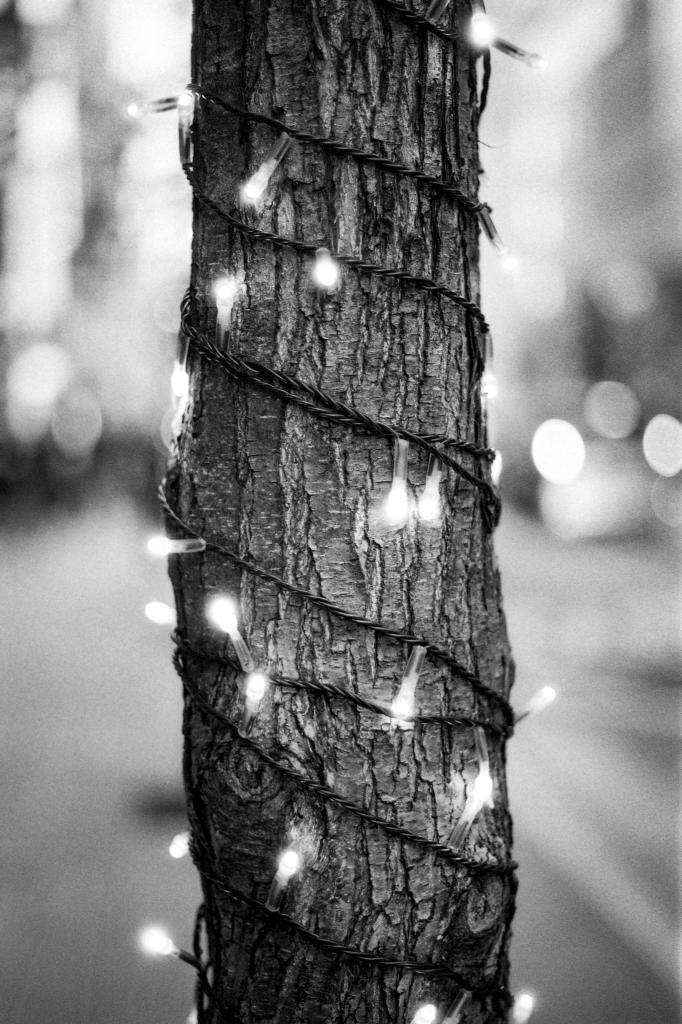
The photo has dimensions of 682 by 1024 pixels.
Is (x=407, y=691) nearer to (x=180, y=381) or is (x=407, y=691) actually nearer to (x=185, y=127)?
(x=180, y=381)

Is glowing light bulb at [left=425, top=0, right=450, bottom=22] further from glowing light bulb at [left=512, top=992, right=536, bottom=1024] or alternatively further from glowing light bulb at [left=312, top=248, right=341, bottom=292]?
glowing light bulb at [left=512, top=992, right=536, bottom=1024]

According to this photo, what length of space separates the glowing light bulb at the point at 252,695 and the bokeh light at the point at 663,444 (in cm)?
2257

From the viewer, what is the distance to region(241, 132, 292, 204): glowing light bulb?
1.58m

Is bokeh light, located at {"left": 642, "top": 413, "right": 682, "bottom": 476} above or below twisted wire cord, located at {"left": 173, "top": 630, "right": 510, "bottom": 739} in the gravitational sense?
above

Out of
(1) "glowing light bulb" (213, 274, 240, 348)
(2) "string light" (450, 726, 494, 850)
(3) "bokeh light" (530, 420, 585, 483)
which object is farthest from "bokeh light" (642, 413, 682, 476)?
(1) "glowing light bulb" (213, 274, 240, 348)

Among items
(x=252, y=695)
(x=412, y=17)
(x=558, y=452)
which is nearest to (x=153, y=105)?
(x=412, y=17)

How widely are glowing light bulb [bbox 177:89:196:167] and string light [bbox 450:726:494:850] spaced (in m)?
1.18

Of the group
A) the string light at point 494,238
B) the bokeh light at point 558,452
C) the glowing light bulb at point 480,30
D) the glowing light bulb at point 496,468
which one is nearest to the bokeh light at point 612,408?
the bokeh light at point 558,452

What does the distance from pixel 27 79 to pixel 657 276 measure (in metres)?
21.0

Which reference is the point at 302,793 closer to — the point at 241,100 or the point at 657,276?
the point at 241,100

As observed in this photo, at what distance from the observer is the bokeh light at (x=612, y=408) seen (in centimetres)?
2878

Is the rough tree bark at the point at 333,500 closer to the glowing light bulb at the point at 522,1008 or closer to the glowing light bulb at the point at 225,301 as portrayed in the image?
the glowing light bulb at the point at 225,301

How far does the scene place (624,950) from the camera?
3.72m

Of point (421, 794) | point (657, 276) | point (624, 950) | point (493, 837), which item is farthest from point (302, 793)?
point (657, 276)
